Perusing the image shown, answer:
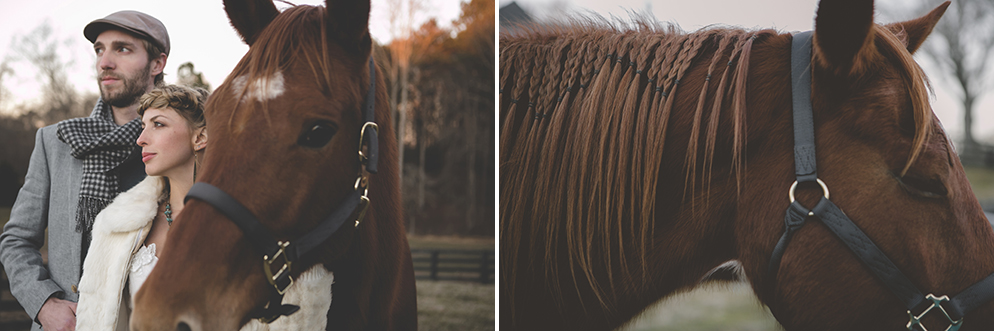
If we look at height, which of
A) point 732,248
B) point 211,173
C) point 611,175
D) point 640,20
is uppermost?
point 640,20

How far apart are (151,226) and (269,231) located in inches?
25.7

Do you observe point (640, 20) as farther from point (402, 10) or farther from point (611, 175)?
point (402, 10)

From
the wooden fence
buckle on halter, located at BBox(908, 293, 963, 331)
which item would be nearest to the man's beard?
buckle on halter, located at BBox(908, 293, 963, 331)

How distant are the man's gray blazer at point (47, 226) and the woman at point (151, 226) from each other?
0.16 meters

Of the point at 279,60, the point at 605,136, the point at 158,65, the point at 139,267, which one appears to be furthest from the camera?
the point at 158,65

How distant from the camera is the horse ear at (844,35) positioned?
98 cm

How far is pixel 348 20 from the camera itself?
3.89ft

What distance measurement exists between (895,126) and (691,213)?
46 centimetres

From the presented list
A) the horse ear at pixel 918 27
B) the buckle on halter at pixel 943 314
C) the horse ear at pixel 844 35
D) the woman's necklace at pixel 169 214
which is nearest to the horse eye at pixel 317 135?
the woman's necklace at pixel 169 214

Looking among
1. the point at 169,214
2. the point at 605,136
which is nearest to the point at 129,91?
the point at 169,214

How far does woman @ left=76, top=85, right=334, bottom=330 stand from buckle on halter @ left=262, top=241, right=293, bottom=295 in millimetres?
216

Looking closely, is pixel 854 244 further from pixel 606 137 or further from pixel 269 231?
pixel 269 231

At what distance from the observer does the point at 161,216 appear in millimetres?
1424

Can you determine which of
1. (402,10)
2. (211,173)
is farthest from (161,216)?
(402,10)
